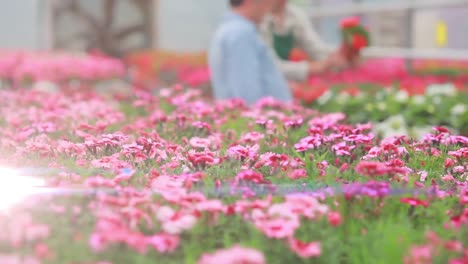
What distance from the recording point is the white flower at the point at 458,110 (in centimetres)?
671

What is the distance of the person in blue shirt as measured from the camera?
648cm

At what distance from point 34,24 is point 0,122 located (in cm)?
1408

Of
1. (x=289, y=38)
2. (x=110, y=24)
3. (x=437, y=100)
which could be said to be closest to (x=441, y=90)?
(x=437, y=100)

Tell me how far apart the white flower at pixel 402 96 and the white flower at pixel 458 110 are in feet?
1.77

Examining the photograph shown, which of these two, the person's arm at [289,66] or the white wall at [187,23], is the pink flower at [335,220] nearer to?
the person's arm at [289,66]

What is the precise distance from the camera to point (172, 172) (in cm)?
290

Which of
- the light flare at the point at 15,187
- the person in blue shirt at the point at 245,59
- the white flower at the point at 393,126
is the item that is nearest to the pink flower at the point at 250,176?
the light flare at the point at 15,187

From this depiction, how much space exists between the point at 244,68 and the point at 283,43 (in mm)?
2264

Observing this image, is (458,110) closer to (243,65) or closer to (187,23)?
(243,65)

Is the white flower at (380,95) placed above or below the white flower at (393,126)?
above

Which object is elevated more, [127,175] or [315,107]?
[127,175]

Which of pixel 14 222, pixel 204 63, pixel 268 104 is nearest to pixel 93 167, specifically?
pixel 14 222

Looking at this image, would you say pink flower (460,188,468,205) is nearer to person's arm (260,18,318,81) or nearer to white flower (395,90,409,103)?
white flower (395,90,409,103)

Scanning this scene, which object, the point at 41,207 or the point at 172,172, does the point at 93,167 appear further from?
the point at 41,207
